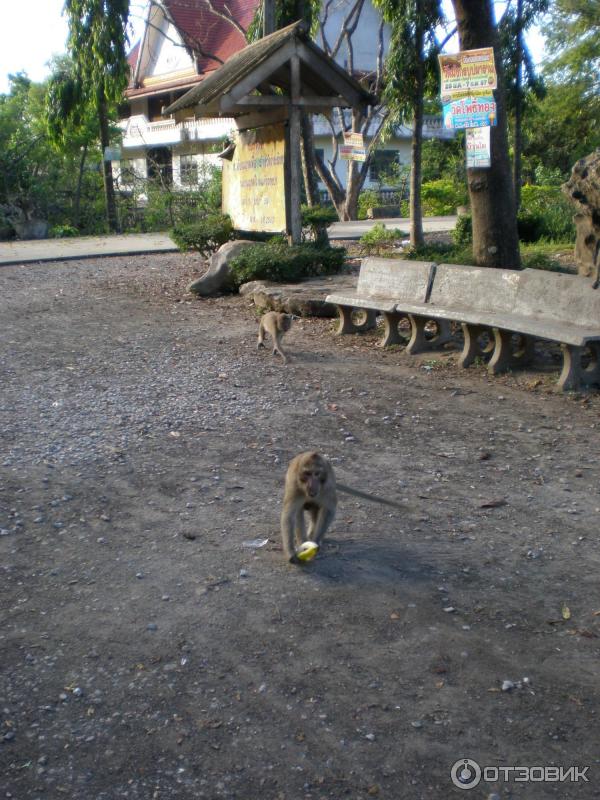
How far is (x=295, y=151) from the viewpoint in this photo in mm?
14469

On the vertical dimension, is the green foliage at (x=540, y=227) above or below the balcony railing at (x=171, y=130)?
below

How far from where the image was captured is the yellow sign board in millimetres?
14945

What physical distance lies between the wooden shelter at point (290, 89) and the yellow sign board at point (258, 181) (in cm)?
24

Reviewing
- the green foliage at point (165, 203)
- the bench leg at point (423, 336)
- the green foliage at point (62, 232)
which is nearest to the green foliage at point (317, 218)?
the green foliage at point (165, 203)

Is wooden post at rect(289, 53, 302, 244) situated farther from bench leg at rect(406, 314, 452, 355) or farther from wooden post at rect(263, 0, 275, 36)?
wooden post at rect(263, 0, 275, 36)

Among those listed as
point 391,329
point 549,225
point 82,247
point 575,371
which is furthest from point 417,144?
point 575,371

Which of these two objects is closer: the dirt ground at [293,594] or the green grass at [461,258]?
the dirt ground at [293,594]

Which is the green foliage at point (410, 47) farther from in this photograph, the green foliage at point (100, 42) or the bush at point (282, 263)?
the green foliage at point (100, 42)

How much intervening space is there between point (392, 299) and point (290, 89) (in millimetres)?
5777

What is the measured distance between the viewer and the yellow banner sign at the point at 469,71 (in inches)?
419

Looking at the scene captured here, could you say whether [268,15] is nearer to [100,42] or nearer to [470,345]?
[100,42]

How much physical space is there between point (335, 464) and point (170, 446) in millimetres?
1441

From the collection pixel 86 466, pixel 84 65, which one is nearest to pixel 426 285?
pixel 86 466

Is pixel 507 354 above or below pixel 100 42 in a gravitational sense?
below
